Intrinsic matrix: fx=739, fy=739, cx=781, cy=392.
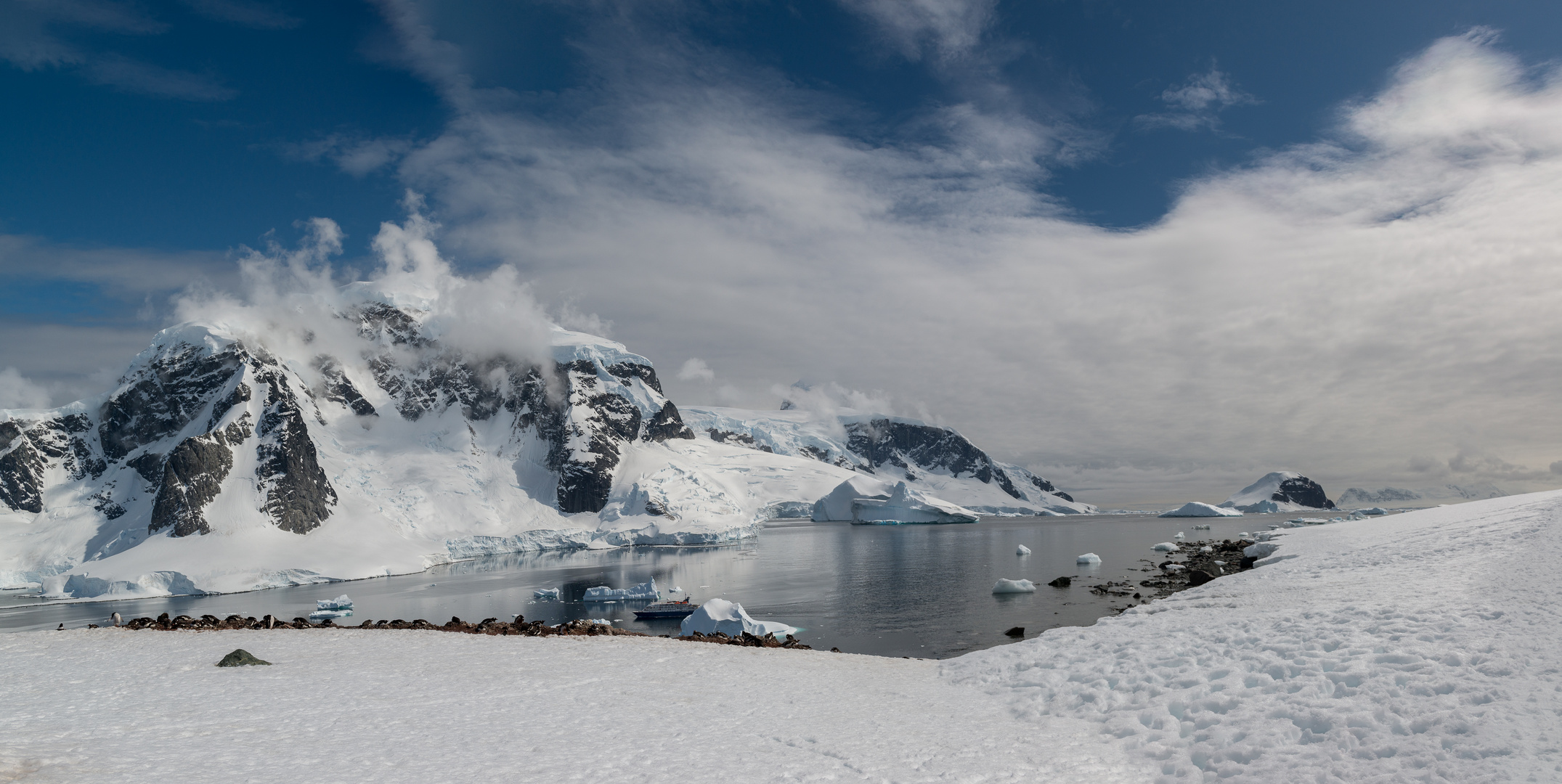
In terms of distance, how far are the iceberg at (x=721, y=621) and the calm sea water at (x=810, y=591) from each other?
6381 millimetres

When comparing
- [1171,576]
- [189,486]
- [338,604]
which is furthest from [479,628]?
[189,486]

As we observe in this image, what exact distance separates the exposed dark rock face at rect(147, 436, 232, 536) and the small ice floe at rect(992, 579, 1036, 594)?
500 feet

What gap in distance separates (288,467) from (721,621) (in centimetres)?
16121

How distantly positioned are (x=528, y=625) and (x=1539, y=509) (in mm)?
40431

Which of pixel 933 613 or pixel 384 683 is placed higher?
pixel 384 683

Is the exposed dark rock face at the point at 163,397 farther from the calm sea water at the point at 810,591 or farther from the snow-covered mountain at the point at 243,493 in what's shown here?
the calm sea water at the point at 810,591

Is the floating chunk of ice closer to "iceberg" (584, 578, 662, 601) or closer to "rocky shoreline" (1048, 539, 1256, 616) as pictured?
"iceberg" (584, 578, 662, 601)

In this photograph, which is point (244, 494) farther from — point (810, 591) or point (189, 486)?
point (810, 591)

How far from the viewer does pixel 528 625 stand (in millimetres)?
22750

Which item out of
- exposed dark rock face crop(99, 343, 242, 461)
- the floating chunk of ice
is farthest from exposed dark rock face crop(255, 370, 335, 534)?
the floating chunk of ice

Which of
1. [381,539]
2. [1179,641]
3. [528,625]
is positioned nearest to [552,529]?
[381,539]

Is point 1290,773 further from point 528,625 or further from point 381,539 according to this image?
point 381,539

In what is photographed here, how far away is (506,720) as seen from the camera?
12.0 m

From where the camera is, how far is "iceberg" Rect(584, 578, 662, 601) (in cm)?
6266
